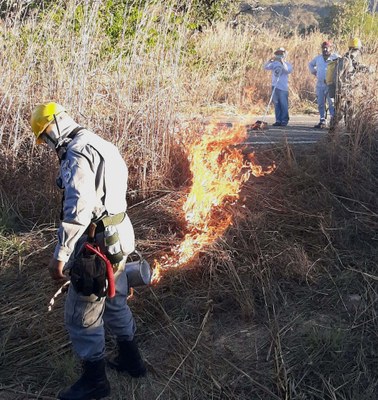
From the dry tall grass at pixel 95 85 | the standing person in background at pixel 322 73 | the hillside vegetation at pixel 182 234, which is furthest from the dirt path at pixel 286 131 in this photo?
the dry tall grass at pixel 95 85

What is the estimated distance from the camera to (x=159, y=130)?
19.0 ft

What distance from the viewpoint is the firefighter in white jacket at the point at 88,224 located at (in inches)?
123

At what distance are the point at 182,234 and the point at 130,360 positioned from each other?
159 centimetres

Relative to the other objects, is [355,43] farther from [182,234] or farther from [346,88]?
[182,234]

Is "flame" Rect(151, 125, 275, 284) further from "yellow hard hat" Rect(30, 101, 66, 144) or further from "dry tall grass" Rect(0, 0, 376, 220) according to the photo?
"yellow hard hat" Rect(30, 101, 66, 144)

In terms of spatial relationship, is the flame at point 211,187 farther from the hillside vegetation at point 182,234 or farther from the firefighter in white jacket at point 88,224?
the firefighter in white jacket at point 88,224

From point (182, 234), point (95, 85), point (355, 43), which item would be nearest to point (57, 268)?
point (182, 234)

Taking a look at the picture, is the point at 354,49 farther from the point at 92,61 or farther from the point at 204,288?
the point at 204,288

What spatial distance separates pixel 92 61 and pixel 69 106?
0.63 m

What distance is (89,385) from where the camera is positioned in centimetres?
341

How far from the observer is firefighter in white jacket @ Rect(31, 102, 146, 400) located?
3125 millimetres

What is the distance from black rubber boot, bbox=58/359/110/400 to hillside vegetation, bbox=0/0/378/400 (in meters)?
0.17

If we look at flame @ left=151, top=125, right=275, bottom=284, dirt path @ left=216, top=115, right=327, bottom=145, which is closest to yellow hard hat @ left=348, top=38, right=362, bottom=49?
dirt path @ left=216, top=115, right=327, bottom=145

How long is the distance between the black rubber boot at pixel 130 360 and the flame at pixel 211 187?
35.2 inches
